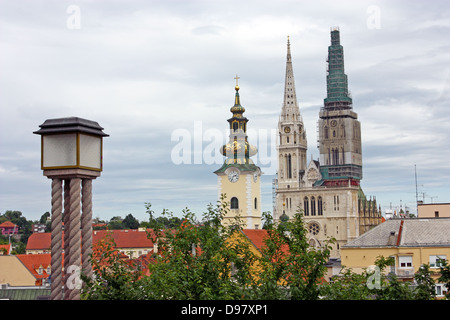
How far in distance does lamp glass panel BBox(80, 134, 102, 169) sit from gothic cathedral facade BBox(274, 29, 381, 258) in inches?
4363

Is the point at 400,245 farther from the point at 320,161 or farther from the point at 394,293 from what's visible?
the point at 320,161

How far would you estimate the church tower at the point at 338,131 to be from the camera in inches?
4843

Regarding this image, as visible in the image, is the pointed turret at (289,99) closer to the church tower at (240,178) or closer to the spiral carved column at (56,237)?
the church tower at (240,178)

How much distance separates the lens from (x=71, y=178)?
30.4 ft

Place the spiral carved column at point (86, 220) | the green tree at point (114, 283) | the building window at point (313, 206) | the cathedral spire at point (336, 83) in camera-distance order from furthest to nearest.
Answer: the cathedral spire at point (336, 83), the building window at point (313, 206), the green tree at point (114, 283), the spiral carved column at point (86, 220)

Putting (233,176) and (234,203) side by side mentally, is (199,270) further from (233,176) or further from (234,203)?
(233,176)

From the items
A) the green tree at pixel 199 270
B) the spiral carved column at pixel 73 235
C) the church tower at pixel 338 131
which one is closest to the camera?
the spiral carved column at pixel 73 235

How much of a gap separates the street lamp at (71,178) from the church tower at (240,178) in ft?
184

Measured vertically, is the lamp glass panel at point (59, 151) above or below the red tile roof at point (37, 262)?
above

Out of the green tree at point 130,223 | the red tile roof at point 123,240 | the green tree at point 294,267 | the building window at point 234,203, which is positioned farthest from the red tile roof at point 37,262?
the green tree at point 130,223

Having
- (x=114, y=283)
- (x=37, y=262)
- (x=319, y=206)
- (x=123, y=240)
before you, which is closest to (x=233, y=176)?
(x=37, y=262)

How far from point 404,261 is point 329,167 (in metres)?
84.4
